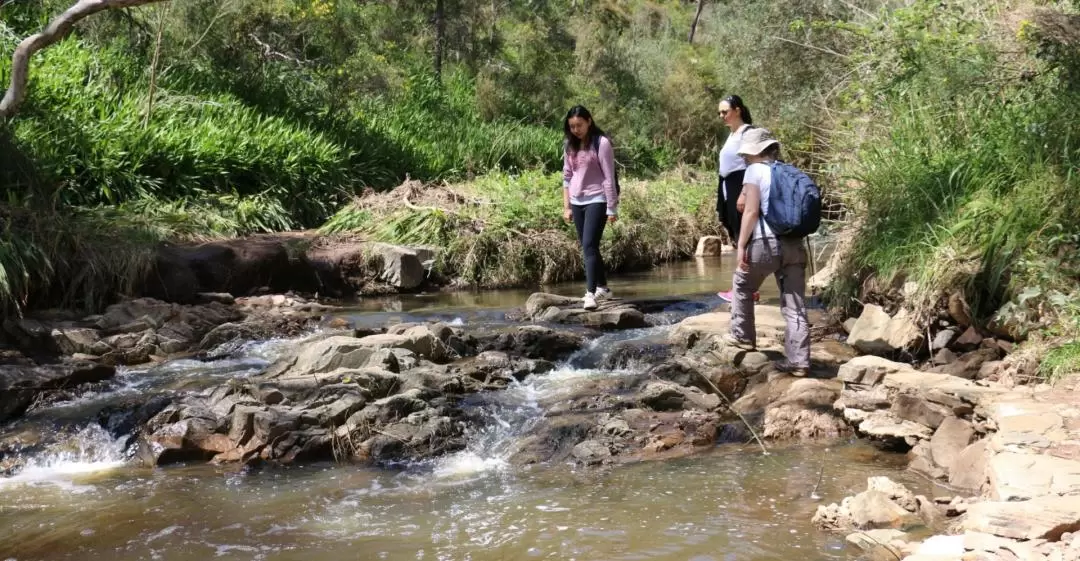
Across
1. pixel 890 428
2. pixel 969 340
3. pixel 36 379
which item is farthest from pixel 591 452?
pixel 36 379

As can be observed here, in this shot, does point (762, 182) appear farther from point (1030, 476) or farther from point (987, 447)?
point (1030, 476)

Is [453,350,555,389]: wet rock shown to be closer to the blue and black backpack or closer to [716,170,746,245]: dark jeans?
[716,170,746,245]: dark jeans

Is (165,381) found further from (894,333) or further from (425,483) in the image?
Result: (894,333)

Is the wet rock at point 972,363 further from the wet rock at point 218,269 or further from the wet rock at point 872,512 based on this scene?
the wet rock at point 218,269

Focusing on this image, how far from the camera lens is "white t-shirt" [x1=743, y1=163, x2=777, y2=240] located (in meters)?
6.20

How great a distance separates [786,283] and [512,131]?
13186 mm

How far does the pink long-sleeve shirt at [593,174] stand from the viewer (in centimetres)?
824

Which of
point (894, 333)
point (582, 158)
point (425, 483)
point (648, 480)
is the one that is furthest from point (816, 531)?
point (582, 158)

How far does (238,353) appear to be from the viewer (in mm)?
8219

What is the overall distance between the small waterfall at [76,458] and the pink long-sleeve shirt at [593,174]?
408 cm

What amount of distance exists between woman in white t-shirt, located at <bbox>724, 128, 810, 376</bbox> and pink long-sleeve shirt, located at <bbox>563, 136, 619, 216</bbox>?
76.9 inches

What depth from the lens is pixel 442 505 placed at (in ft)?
15.8

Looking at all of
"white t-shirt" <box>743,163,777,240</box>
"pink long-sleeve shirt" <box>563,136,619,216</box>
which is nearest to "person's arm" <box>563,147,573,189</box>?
"pink long-sleeve shirt" <box>563,136,619,216</box>

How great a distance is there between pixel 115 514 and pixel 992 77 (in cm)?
713
